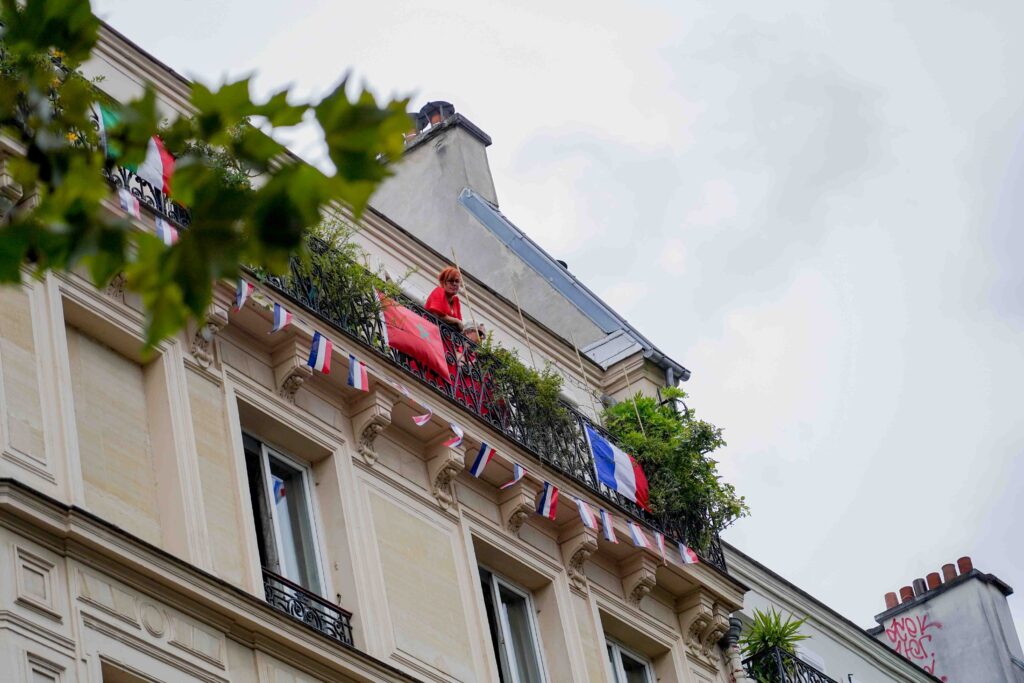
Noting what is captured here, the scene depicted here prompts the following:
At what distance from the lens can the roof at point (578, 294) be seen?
2148cm

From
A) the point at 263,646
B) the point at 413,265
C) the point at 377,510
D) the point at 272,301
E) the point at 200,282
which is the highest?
the point at 413,265

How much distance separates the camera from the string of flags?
48.6ft

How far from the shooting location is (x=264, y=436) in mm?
15055

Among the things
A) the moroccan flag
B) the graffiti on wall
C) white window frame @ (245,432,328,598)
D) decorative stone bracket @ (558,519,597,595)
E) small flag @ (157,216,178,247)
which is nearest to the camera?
small flag @ (157,216,178,247)

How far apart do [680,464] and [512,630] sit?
3.26m

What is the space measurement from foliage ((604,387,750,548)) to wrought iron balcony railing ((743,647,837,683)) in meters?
1.44

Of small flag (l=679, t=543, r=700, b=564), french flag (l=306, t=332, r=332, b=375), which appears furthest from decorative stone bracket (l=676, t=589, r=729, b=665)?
french flag (l=306, t=332, r=332, b=375)

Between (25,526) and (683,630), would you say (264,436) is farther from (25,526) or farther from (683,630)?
(683,630)

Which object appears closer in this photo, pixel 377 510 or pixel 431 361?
pixel 377 510

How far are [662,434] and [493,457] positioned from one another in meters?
3.38

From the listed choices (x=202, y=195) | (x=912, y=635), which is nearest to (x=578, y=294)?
(x=912, y=635)

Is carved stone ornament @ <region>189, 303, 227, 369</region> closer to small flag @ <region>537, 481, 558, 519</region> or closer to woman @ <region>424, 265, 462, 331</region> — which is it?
woman @ <region>424, 265, 462, 331</region>

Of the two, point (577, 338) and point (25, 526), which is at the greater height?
point (577, 338)

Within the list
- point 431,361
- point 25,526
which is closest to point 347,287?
point 431,361
